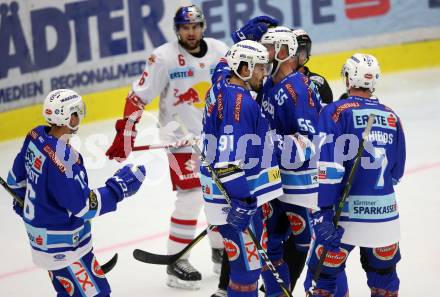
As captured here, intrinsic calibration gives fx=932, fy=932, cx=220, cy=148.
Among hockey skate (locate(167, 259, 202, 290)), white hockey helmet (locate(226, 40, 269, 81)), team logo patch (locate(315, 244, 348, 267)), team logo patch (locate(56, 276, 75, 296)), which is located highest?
white hockey helmet (locate(226, 40, 269, 81))

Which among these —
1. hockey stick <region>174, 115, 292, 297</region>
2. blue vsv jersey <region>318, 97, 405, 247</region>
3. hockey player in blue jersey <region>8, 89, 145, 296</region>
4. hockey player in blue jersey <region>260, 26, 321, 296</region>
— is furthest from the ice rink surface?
hockey player in blue jersey <region>8, 89, 145, 296</region>

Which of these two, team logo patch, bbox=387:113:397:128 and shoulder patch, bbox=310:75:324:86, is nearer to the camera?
team logo patch, bbox=387:113:397:128

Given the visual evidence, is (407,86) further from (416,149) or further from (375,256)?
(375,256)

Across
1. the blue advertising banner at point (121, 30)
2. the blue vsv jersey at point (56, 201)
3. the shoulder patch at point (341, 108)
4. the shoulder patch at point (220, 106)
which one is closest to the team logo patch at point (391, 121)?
the shoulder patch at point (341, 108)

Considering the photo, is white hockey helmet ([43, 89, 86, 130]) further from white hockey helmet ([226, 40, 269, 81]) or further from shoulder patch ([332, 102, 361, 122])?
shoulder patch ([332, 102, 361, 122])

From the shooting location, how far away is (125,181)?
4449 mm

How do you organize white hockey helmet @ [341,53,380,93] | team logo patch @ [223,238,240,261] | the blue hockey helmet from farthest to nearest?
the blue hockey helmet < team logo patch @ [223,238,240,261] < white hockey helmet @ [341,53,380,93]

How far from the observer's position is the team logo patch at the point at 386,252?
13.9 ft

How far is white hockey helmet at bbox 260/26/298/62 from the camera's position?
4.58 m

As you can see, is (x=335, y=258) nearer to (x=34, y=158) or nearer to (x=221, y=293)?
(x=221, y=293)

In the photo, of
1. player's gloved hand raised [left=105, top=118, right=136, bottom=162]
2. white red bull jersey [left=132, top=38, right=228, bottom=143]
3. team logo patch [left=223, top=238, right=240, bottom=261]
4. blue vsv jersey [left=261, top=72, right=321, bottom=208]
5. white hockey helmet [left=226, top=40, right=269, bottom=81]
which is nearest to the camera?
white hockey helmet [left=226, top=40, right=269, bottom=81]

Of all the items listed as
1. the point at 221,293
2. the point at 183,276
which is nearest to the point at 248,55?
the point at 221,293

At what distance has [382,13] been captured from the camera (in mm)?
A: 9867

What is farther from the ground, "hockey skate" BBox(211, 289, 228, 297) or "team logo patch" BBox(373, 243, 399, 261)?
"team logo patch" BBox(373, 243, 399, 261)
